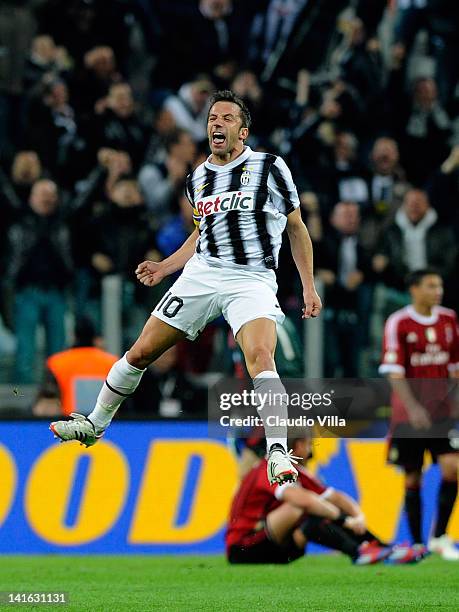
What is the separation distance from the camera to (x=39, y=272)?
12.6m

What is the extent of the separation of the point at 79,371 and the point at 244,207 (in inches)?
167

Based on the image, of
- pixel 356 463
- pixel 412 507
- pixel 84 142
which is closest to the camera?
pixel 412 507

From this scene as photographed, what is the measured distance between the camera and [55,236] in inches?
504

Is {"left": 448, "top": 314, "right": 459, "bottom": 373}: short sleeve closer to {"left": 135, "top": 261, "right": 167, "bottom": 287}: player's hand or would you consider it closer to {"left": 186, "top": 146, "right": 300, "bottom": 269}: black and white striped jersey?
{"left": 186, "top": 146, "right": 300, "bottom": 269}: black and white striped jersey

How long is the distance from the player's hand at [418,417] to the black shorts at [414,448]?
0.42 ft

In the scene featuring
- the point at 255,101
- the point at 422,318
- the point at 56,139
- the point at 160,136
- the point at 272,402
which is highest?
the point at 255,101

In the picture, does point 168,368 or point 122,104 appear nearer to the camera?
point 168,368

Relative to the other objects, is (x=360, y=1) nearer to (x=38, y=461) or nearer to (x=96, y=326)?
(x=96, y=326)

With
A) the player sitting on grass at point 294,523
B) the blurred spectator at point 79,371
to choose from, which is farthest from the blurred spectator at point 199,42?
the player sitting on grass at point 294,523

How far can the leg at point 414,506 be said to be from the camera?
1112 centimetres

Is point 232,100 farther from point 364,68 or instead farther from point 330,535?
point 364,68

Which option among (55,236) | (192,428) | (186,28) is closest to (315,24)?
(186,28)

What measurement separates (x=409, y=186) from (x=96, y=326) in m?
4.13

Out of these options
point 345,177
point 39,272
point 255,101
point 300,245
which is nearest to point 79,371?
point 39,272
